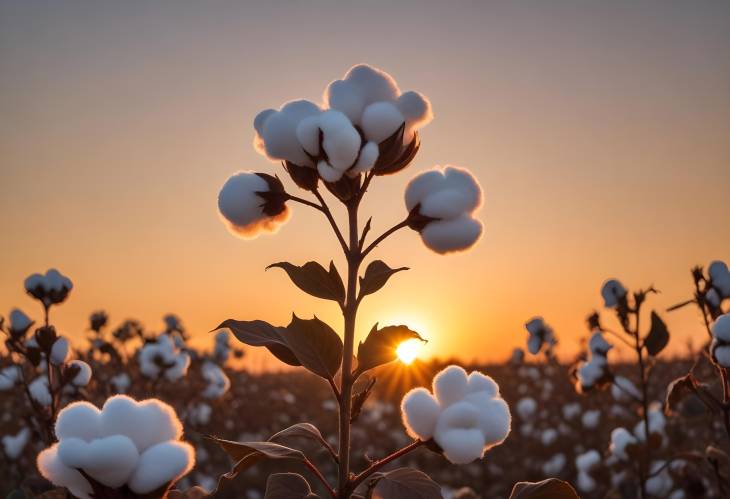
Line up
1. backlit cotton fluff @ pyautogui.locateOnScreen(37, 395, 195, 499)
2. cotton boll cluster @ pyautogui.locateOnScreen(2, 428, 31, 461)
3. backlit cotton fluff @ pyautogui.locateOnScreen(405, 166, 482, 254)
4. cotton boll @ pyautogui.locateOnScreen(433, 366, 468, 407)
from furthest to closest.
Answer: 1. cotton boll cluster @ pyautogui.locateOnScreen(2, 428, 31, 461)
2. backlit cotton fluff @ pyautogui.locateOnScreen(405, 166, 482, 254)
3. cotton boll @ pyautogui.locateOnScreen(433, 366, 468, 407)
4. backlit cotton fluff @ pyautogui.locateOnScreen(37, 395, 195, 499)

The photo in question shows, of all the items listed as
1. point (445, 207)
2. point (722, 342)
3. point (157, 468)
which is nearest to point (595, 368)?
point (722, 342)

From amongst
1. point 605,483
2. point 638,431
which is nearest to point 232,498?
point 605,483

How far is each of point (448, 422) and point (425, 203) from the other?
0.60m

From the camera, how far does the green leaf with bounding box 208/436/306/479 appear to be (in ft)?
5.73

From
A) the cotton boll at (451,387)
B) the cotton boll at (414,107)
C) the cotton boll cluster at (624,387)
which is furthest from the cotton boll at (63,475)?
the cotton boll cluster at (624,387)

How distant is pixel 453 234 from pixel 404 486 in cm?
67

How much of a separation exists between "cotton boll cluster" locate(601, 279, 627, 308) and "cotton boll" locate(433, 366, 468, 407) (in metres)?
2.78

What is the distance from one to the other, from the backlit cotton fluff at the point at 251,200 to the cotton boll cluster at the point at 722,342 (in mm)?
1859

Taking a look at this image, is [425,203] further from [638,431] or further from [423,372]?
[638,431]

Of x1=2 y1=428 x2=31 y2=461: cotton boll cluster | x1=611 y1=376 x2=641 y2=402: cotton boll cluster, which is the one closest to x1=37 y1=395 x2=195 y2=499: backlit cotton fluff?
x1=611 y1=376 x2=641 y2=402: cotton boll cluster

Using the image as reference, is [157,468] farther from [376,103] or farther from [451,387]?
[376,103]

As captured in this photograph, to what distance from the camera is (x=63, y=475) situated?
138 centimetres

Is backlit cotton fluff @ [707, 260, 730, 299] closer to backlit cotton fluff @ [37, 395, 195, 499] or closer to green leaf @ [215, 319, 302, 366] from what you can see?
green leaf @ [215, 319, 302, 366]

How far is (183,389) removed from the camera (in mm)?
9203
